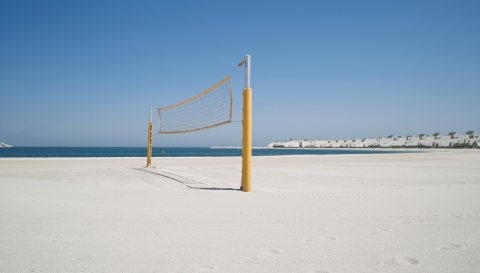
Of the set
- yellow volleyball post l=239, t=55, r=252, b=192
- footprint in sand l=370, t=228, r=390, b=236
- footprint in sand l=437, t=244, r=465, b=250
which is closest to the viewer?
footprint in sand l=437, t=244, r=465, b=250

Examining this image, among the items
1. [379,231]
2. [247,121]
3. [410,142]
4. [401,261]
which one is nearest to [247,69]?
[247,121]

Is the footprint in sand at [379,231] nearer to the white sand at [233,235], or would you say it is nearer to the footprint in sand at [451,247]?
the white sand at [233,235]

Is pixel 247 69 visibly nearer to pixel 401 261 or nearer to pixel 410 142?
pixel 401 261

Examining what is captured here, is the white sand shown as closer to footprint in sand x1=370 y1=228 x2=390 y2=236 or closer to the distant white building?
footprint in sand x1=370 y1=228 x2=390 y2=236

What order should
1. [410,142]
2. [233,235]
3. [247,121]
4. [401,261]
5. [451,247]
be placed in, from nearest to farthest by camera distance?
[401,261], [451,247], [233,235], [247,121], [410,142]

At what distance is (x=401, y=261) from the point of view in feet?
6.49

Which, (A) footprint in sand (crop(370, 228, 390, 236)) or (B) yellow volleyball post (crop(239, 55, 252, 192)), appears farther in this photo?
(B) yellow volleyball post (crop(239, 55, 252, 192))

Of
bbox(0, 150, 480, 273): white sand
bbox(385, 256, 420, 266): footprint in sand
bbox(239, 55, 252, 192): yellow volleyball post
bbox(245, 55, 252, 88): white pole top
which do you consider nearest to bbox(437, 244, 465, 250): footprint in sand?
bbox(0, 150, 480, 273): white sand

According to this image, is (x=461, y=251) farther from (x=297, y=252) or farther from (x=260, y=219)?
(x=260, y=219)

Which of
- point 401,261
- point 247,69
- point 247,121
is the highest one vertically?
point 247,69

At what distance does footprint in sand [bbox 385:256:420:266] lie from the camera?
194 cm

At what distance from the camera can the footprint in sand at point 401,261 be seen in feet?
6.37

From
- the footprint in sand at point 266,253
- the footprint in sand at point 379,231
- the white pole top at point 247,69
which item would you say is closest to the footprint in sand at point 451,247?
the footprint in sand at point 379,231

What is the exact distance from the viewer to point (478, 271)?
1.82m
